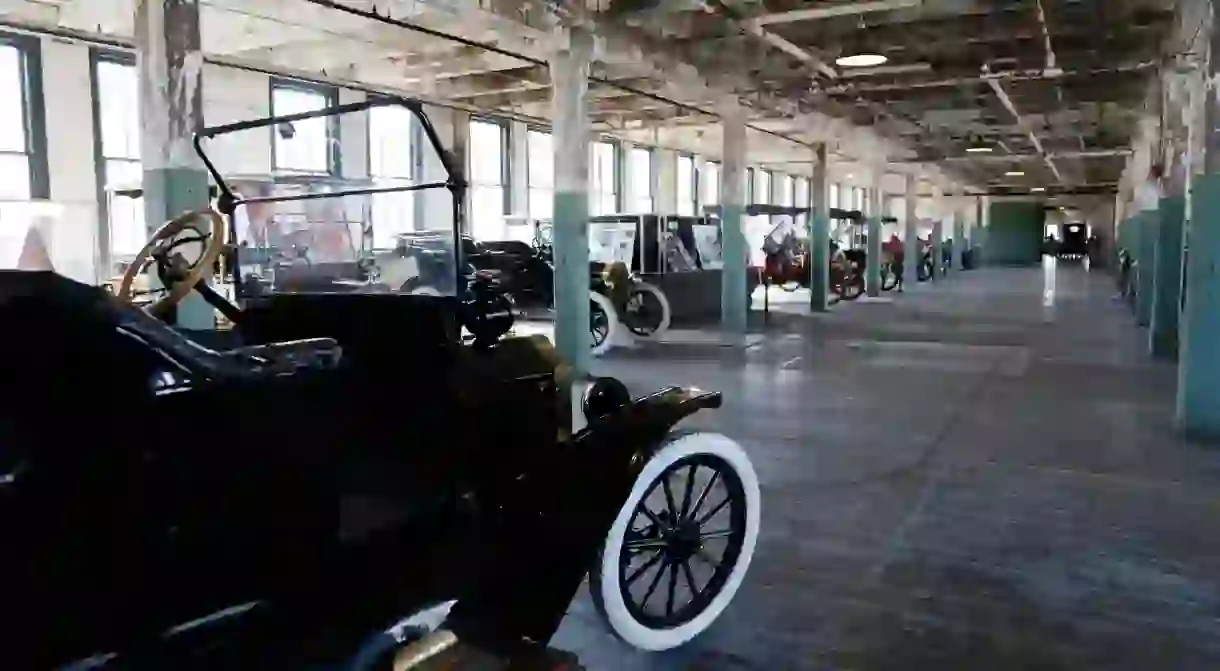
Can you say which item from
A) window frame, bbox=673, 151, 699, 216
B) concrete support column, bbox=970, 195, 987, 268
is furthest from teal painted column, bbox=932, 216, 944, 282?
concrete support column, bbox=970, 195, 987, 268

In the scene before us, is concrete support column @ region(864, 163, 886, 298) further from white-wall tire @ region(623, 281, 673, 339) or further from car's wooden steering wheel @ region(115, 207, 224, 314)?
car's wooden steering wheel @ region(115, 207, 224, 314)

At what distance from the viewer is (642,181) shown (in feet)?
70.7

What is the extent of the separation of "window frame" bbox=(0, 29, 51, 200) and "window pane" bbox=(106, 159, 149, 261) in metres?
0.67

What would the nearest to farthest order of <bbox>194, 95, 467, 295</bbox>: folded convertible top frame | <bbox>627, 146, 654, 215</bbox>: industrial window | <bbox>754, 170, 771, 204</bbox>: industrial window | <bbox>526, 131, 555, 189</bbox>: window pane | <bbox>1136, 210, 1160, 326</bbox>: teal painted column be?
1. <bbox>194, 95, 467, 295</bbox>: folded convertible top frame
2. <bbox>1136, 210, 1160, 326</bbox>: teal painted column
3. <bbox>526, 131, 555, 189</bbox>: window pane
4. <bbox>627, 146, 654, 215</bbox>: industrial window
5. <bbox>754, 170, 771, 204</bbox>: industrial window

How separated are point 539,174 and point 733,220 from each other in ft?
22.8

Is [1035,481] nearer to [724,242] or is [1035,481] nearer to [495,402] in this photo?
[495,402]

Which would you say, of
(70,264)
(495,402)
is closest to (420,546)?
(495,402)

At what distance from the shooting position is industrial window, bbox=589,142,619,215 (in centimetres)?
1977

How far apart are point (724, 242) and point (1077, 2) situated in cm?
501

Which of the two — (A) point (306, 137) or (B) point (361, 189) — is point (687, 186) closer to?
(A) point (306, 137)

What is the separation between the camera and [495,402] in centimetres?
252

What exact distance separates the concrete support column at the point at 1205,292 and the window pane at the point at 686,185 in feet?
56.6

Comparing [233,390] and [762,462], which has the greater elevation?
[233,390]

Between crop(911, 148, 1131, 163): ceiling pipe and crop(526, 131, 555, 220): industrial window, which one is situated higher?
crop(911, 148, 1131, 163): ceiling pipe
